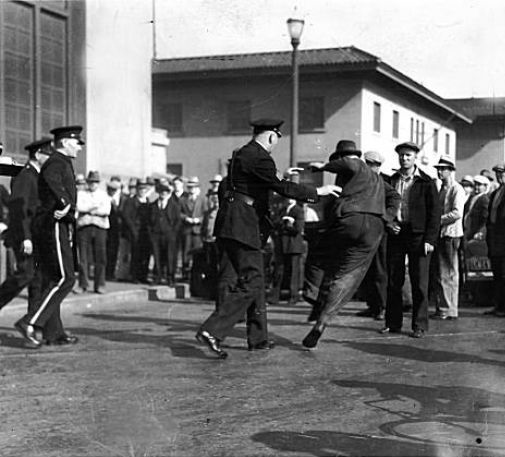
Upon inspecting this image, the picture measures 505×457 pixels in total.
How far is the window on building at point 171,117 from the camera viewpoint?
32.8 meters

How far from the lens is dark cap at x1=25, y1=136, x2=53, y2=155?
880 centimetres

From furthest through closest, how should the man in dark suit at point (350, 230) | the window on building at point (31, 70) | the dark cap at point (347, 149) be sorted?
the window on building at point (31, 70) → the dark cap at point (347, 149) → the man in dark suit at point (350, 230)

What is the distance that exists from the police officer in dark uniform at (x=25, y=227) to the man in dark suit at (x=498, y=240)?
5.48 metres

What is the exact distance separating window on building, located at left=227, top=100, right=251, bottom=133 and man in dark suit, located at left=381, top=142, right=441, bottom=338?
2424 centimetres

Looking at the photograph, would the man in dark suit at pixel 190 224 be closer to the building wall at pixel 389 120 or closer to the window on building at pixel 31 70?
the window on building at pixel 31 70

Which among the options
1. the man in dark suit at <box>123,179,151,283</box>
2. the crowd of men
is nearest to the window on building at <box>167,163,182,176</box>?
the man in dark suit at <box>123,179,151,283</box>

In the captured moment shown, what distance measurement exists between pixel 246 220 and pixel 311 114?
82.4ft

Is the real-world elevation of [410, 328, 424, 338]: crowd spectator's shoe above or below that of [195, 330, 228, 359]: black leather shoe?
below

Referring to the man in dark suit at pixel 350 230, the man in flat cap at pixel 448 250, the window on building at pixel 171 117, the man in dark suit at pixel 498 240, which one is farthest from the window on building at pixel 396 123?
the man in dark suit at pixel 350 230

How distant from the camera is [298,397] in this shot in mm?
5824

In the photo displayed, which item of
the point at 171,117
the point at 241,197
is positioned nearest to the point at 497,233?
the point at 241,197

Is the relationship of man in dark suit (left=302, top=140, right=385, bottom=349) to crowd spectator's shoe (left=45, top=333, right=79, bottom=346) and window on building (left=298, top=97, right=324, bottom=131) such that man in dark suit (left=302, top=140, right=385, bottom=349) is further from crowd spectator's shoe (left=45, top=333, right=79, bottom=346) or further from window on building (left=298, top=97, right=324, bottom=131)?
window on building (left=298, top=97, right=324, bottom=131)

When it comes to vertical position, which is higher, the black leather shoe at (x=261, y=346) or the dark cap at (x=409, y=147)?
the dark cap at (x=409, y=147)

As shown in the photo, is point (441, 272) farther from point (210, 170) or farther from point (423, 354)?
point (210, 170)
